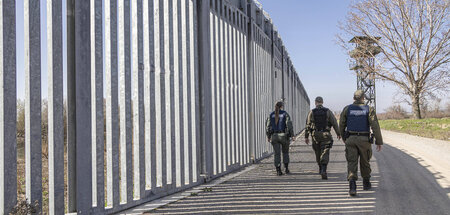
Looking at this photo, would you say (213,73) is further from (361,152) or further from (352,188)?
(352,188)

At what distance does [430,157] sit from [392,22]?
2179cm

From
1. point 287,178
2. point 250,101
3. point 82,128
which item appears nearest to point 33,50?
point 82,128

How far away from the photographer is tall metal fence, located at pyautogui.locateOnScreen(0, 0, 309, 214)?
12.4 ft

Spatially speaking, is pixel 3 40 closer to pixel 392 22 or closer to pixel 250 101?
pixel 250 101

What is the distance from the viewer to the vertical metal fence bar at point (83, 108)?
14.1 feet

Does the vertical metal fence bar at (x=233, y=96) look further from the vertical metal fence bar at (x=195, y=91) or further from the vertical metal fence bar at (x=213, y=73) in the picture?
the vertical metal fence bar at (x=195, y=91)

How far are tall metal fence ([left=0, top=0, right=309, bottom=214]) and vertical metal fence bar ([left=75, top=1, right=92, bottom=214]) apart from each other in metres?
0.01

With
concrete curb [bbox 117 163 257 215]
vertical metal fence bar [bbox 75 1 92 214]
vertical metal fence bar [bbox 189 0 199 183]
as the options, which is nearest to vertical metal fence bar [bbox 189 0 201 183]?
vertical metal fence bar [bbox 189 0 199 183]

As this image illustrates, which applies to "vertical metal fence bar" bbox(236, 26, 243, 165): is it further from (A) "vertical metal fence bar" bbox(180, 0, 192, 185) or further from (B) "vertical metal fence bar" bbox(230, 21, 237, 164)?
(A) "vertical metal fence bar" bbox(180, 0, 192, 185)

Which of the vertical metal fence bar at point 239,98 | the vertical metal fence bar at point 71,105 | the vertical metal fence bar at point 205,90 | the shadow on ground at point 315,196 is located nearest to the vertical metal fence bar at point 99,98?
the vertical metal fence bar at point 71,105

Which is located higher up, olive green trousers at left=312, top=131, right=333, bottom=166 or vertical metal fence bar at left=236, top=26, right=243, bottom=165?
vertical metal fence bar at left=236, top=26, right=243, bottom=165

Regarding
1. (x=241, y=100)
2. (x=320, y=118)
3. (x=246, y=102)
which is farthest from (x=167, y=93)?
(x=246, y=102)

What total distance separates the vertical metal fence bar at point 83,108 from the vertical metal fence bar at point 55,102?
23 centimetres

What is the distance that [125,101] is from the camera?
205 inches
